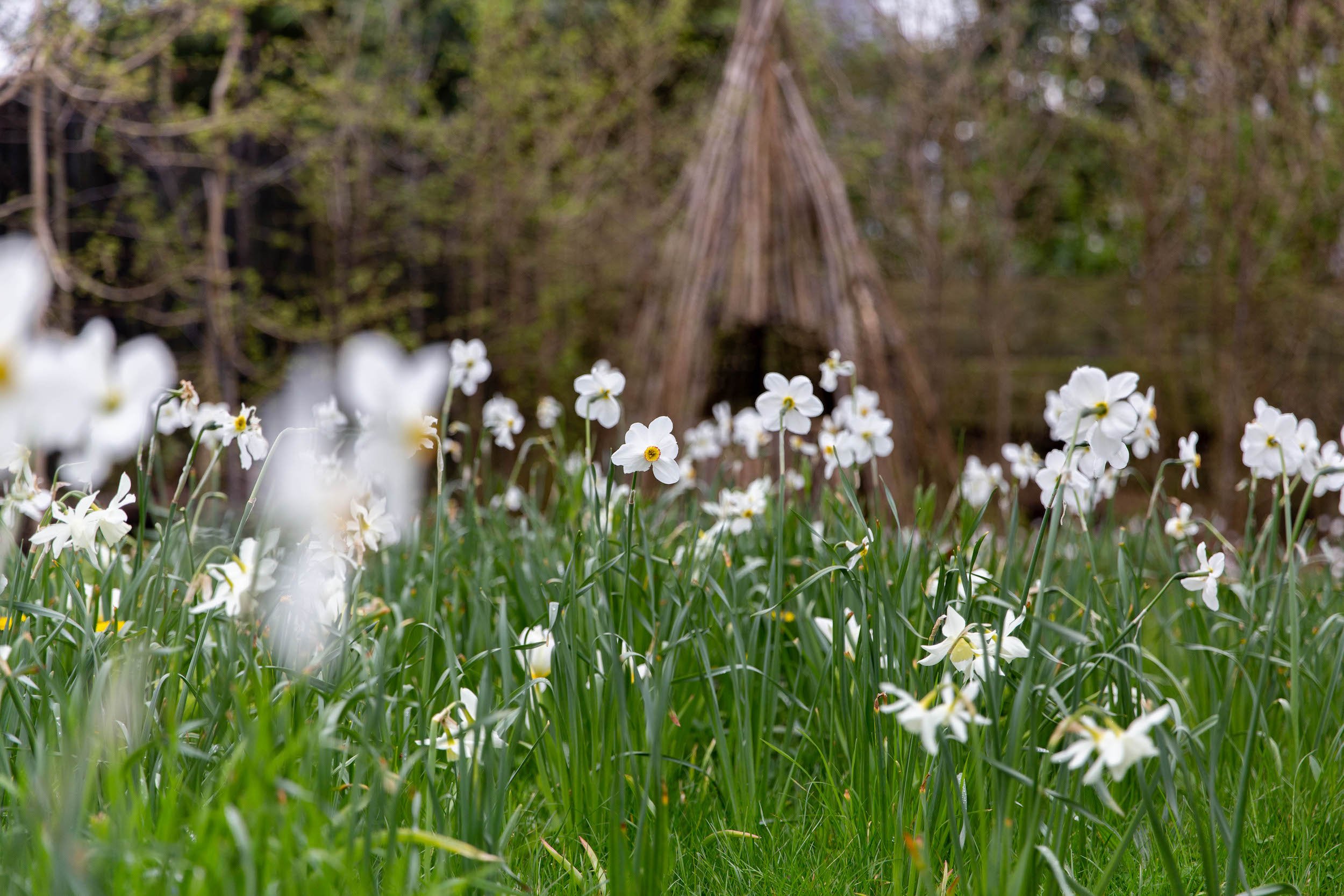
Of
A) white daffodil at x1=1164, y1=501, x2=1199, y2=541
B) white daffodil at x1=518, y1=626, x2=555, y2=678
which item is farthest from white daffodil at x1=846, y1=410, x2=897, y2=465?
white daffodil at x1=518, y1=626, x2=555, y2=678

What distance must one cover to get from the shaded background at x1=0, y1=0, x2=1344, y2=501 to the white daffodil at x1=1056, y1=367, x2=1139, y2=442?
2919mm

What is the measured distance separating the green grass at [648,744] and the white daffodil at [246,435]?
0.11m

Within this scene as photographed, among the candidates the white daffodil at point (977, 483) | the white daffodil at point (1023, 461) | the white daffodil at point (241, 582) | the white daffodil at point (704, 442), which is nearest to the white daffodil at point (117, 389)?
the white daffodil at point (241, 582)

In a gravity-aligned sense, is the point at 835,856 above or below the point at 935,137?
below

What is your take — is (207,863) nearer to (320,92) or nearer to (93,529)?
(93,529)

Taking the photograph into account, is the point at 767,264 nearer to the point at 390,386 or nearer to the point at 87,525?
the point at 87,525

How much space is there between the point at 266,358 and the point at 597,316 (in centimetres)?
206

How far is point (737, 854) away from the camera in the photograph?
137 cm

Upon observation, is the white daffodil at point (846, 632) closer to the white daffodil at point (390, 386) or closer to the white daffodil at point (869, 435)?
the white daffodil at point (869, 435)

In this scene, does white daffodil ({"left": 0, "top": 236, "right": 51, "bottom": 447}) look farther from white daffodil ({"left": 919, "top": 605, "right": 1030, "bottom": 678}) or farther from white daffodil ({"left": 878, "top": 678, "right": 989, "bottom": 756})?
white daffodil ({"left": 919, "top": 605, "right": 1030, "bottom": 678})

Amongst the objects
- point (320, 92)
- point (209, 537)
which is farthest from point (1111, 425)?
point (320, 92)

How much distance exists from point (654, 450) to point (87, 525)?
0.84 meters

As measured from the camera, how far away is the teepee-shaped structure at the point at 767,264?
4.02 m

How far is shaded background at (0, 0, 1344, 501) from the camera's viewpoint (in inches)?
173
